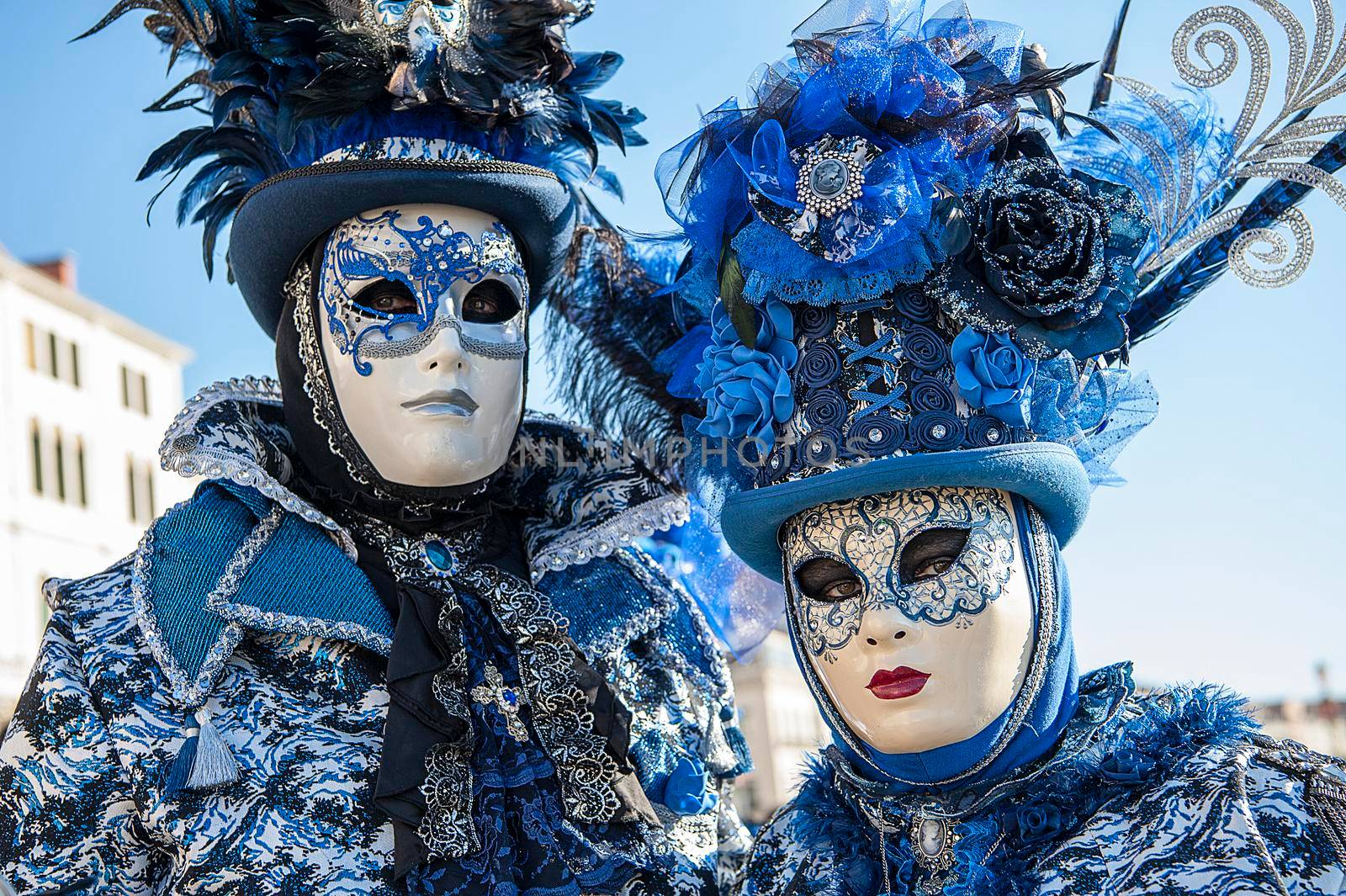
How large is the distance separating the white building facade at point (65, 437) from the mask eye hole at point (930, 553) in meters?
17.8

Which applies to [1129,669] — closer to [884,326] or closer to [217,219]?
→ [884,326]

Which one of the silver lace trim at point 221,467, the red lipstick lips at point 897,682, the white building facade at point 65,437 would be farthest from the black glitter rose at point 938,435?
the white building facade at point 65,437

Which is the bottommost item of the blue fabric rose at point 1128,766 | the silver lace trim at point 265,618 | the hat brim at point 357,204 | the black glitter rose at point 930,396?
the blue fabric rose at point 1128,766

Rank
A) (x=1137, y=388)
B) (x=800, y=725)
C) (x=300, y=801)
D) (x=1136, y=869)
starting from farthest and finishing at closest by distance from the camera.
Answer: (x=800, y=725)
(x=1137, y=388)
(x=300, y=801)
(x=1136, y=869)

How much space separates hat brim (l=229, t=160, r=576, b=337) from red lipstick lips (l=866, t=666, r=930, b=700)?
1357 mm

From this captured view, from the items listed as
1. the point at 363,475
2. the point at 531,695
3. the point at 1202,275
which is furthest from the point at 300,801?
the point at 1202,275

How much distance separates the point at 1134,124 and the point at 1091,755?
1.25 m

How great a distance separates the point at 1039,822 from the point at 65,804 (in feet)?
5.82

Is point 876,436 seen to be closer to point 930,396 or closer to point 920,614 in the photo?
point 930,396

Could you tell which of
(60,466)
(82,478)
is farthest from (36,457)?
(82,478)

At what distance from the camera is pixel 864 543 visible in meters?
2.81

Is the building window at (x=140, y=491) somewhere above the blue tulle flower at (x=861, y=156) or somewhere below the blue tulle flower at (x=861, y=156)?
above

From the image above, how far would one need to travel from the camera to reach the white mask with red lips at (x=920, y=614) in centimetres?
274

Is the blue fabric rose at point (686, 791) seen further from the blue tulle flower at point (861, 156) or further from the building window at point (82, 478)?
the building window at point (82, 478)
